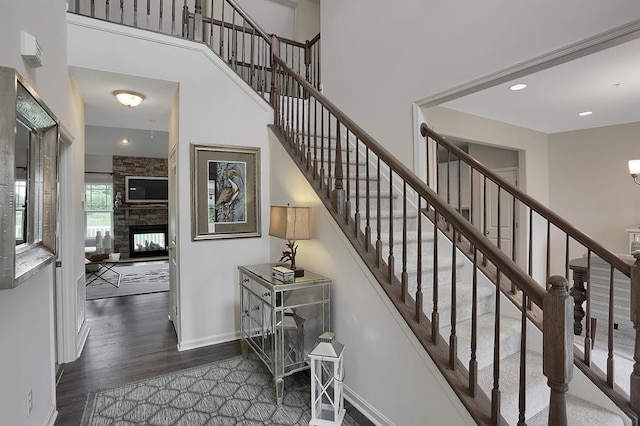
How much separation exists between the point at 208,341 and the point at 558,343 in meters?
3.18

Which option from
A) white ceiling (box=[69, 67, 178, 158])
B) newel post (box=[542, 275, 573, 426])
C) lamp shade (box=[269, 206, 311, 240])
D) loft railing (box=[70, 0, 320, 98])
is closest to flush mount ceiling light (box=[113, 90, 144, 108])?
white ceiling (box=[69, 67, 178, 158])

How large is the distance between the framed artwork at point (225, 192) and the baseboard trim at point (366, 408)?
1.93 meters

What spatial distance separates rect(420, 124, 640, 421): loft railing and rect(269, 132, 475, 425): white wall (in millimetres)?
852

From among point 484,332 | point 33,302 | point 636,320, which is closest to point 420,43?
point 484,332

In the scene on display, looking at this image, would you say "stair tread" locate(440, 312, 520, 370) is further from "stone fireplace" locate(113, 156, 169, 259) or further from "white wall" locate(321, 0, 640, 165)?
"stone fireplace" locate(113, 156, 169, 259)

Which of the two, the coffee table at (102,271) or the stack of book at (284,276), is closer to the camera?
the stack of book at (284,276)

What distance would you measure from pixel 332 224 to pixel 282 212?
446 mm

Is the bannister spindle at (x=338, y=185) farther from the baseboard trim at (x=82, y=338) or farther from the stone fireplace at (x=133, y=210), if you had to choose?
the stone fireplace at (x=133, y=210)

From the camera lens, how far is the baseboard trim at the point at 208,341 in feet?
11.2

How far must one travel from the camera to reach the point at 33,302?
1.91 meters

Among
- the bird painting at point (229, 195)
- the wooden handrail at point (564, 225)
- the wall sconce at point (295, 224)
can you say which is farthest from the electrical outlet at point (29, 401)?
the wooden handrail at point (564, 225)

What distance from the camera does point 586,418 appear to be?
189 centimetres

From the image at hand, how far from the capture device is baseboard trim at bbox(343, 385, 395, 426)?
2141 millimetres

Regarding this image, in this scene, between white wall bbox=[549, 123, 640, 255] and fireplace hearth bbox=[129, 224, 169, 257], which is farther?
fireplace hearth bbox=[129, 224, 169, 257]
